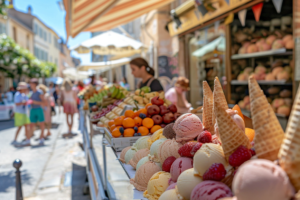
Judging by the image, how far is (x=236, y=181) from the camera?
2.32ft

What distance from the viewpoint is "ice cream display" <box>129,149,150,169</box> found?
167 centimetres

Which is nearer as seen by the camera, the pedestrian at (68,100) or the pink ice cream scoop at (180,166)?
the pink ice cream scoop at (180,166)

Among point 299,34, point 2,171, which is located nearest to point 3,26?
point 2,171

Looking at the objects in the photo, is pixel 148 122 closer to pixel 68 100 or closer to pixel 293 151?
pixel 293 151

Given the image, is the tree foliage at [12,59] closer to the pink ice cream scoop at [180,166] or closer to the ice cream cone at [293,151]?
the pink ice cream scoop at [180,166]

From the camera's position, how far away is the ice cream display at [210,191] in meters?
0.85

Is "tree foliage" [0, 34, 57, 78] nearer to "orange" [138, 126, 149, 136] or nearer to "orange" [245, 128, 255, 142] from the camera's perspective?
"orange" [138, 126, 149, 136]

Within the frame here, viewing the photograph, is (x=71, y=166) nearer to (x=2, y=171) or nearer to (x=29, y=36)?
(x=2, y=171)

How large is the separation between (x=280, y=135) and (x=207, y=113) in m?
0.59

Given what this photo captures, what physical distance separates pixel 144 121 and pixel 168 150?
1.02 meters

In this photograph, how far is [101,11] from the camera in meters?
4.28

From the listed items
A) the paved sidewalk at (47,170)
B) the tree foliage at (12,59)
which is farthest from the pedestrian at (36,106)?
the tree foliage at (12,59)

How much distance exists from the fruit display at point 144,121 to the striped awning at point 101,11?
1.81 metres

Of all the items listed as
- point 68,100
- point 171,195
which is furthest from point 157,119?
point 68,100
